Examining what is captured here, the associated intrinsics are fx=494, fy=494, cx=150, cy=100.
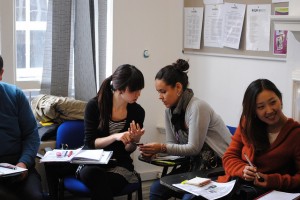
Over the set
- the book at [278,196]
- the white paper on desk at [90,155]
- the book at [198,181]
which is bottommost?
the book at [278,196]

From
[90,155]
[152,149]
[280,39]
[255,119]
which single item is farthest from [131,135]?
[280,39]

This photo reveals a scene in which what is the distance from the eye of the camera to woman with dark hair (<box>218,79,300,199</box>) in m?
2.37

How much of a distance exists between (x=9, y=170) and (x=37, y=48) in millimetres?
1284

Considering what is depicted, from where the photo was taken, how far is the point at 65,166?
3180 mm

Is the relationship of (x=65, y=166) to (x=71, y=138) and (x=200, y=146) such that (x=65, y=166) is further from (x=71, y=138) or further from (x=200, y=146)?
(x=200, y=146)

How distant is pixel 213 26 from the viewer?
3818 mm

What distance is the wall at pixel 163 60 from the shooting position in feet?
12.1

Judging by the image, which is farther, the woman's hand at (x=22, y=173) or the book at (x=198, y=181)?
Answer: the woman's hand at (x=22, y=173)

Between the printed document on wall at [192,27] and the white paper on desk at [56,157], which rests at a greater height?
the printed document on wall at [192,27]

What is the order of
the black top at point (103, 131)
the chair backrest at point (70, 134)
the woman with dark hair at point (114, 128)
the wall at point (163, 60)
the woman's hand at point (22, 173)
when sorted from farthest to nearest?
the wall at point (163, 60), the chair backrest at point (70, 134), the black top at point (103, 131), the woman with dark hair at point (114, 128), the woman's hand at point (22, 173)

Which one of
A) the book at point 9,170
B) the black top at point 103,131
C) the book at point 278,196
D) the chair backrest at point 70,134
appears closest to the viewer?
the book at point 278,196

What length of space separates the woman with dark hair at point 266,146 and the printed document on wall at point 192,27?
153 centimetres

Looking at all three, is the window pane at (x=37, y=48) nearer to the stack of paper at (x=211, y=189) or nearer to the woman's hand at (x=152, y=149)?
the woman's hand at (x=152, y=149)

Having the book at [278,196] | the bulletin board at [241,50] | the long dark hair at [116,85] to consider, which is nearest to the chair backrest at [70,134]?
the long dark hair at [116,85]
